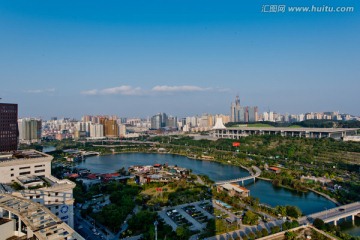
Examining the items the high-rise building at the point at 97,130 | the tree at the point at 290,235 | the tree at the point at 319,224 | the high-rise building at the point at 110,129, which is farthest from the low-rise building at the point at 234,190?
the high-rise building at the point at 97,130

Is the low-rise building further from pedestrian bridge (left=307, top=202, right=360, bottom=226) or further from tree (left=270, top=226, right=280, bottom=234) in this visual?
tree (left=270, top=226, right=280, bottom=234)

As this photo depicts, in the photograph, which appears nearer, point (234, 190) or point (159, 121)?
point (234, 190)

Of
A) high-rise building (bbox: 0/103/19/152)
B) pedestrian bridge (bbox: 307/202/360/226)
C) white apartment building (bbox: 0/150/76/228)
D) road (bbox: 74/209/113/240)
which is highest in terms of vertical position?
high-rise building (bbox: 0/103/19/152)

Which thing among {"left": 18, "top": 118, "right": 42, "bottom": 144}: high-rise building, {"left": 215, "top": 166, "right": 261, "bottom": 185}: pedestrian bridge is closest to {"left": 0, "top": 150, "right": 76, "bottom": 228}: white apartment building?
{"left": 215, "top": 166, "right": 261, "bottom": 185}: pedestrian bridge

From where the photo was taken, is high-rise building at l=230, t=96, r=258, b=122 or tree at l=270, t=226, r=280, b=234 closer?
tree at l=270, t=226, r=280, b=234

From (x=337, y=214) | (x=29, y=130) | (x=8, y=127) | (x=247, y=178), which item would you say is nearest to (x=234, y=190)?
(x=247, y=178)

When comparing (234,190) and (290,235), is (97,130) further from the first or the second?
(290,235)

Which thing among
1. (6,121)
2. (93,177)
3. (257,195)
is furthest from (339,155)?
(6,121)
